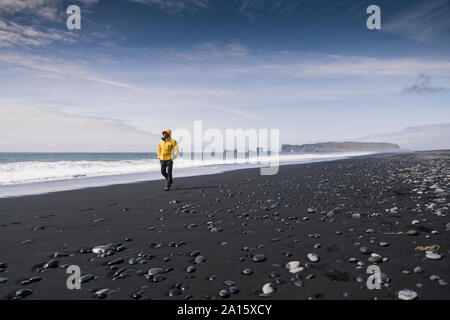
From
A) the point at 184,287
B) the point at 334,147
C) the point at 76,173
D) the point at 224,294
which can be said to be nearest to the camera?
the point at 224,294

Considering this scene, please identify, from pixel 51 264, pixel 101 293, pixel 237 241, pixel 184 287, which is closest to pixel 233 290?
pixel 184 287

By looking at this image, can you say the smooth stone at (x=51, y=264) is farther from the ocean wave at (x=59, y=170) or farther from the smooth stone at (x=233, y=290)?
the ocean wave at (x=59, y=170)

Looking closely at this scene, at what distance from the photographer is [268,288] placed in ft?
11.1

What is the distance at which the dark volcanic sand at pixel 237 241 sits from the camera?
11.5 feet

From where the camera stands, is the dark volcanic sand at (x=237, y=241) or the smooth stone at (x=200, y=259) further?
the smooth stone at (x=200, y=259)

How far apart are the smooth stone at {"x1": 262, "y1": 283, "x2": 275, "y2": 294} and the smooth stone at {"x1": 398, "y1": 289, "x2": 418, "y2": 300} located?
1.54 meters

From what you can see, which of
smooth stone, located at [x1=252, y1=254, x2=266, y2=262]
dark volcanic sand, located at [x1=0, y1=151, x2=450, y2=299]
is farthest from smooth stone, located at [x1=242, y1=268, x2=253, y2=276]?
smooth stone, located at [x1=252, y1=254, x2=266, y2=262]

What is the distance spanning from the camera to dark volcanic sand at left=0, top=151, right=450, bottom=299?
3512 millimetres

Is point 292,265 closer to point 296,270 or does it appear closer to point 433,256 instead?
point 296,270

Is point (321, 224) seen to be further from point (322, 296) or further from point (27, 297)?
point (27, 297)

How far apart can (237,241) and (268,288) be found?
80.1 inches

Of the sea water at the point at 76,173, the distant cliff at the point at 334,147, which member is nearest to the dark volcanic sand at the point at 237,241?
the sea water at the point at 76,173

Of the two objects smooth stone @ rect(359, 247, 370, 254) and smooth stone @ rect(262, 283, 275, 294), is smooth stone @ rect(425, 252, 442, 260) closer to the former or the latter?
smooth stone @ rect(359, 247, 370, 254)

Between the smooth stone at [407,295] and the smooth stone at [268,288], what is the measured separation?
1544mm
